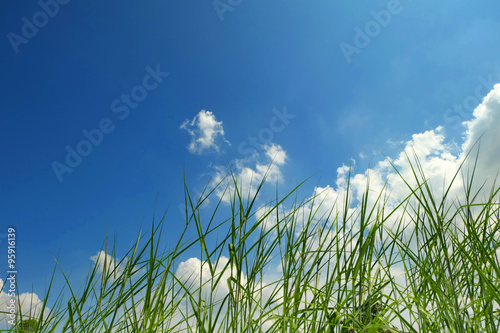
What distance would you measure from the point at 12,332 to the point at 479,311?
1835 mm

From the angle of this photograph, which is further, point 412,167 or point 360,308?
point 412,167

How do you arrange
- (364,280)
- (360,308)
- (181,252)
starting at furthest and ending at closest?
1. (181,252)
2. (364,280)
3. (360,308)

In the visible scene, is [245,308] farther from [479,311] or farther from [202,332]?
[479,311]

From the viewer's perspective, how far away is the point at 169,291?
66.0 inches

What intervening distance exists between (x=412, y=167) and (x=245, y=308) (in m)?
0.72

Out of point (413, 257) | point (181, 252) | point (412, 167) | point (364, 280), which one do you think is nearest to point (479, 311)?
point (413, 257)

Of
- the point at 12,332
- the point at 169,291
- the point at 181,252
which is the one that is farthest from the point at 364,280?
the point at 12,332

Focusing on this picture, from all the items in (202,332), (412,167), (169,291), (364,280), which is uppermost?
(412,167)

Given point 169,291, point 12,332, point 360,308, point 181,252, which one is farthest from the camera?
point 12,332

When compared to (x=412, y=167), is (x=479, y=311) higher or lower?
lower

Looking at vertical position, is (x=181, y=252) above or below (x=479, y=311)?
above

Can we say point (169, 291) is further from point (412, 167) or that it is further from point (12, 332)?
point (412, 167)

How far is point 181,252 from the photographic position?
1536mm

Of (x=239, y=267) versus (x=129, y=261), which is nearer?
(x=239, y=267)
